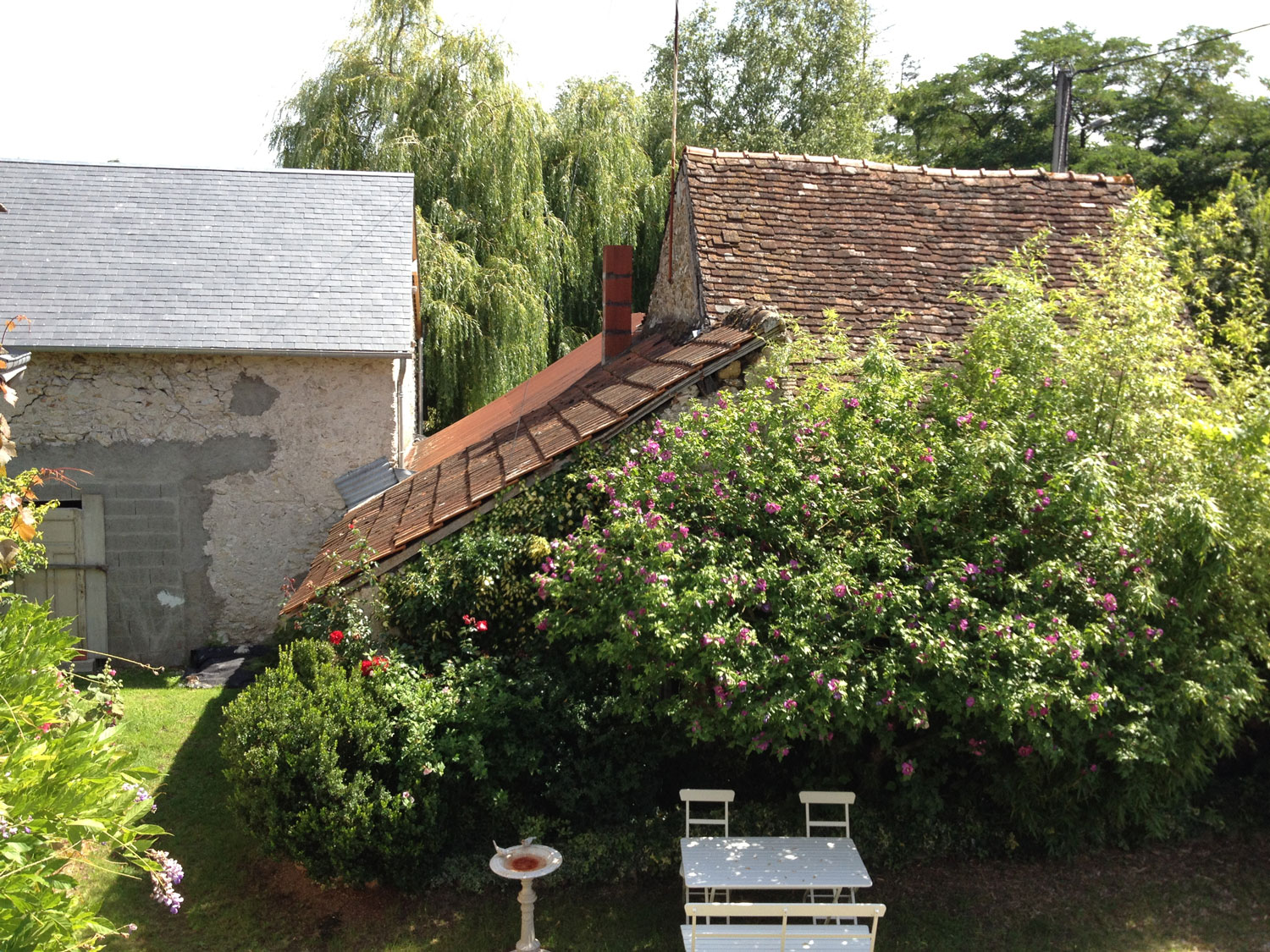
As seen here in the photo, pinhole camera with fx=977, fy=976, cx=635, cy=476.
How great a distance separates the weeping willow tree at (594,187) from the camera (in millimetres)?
18391

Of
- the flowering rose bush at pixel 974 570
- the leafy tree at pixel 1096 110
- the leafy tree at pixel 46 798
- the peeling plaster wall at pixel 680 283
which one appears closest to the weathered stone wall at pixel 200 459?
the peeling plaster wall at pixel 680 283

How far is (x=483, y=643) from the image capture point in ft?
22.6

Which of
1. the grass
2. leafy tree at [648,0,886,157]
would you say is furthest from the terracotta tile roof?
leafy tree at [648,0,886,157]

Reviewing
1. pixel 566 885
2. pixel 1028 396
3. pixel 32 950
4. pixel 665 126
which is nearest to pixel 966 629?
pixel 1028 396

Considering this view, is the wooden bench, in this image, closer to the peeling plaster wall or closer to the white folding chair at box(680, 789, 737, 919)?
the white folding chair at box(680, 789, 737, 919)

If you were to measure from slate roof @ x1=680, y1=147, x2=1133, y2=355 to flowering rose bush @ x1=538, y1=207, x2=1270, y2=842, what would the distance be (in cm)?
247

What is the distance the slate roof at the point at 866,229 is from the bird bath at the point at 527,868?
5123mm

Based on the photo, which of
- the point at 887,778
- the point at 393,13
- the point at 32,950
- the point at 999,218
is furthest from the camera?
the point at 393,13

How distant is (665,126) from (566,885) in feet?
66.2

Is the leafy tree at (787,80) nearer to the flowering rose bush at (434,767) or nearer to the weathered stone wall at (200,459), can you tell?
the weathered stone wall at (200,459)

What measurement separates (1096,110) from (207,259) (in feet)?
83.2

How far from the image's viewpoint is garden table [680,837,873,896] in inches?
212

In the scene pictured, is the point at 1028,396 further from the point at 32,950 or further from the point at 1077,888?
the point at 32,950

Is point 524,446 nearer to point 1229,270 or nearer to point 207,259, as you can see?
point 207,259
